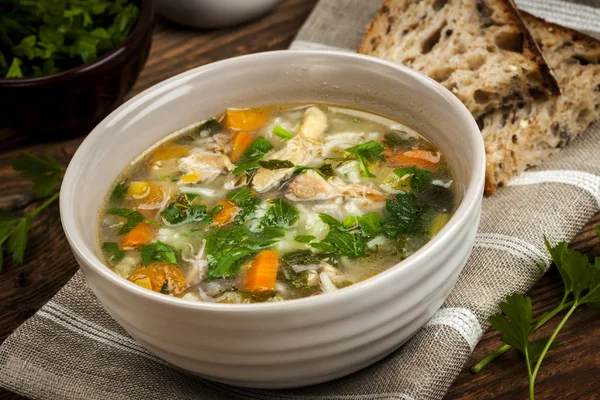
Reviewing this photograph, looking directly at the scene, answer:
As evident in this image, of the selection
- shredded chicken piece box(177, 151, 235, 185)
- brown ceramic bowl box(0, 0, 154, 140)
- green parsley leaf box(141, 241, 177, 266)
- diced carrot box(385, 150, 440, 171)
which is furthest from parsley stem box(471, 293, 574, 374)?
brown ceramic bowl box(0, 0, 154, 140)

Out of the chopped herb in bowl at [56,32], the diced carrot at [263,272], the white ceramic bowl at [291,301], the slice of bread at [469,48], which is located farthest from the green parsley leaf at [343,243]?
the chopped herb in bowl at [56,32]

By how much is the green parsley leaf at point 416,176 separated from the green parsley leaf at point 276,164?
366mm

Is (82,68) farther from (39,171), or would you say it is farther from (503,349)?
(503,349)

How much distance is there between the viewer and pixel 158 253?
255 cm

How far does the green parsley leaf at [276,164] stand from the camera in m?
2.82

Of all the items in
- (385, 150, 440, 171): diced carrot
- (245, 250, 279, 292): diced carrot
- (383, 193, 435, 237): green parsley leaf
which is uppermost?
(383, 193, 435, 237): green parsley leaf

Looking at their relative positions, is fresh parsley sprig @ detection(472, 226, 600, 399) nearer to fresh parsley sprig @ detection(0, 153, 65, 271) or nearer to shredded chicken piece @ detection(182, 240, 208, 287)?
shredded chicken piece @ detection(182, 240, 208, 287)

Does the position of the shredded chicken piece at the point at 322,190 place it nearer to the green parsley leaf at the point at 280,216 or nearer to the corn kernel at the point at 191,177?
the green parsley leaf at the point at 280,216

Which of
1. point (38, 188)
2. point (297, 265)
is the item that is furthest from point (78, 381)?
point (38, 188)

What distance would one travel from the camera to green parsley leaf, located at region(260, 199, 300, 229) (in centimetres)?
258

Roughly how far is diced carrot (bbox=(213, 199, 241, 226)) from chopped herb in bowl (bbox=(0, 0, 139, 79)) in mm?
1348

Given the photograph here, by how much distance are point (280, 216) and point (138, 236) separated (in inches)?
18.3

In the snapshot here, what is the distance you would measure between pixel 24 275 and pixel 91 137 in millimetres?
740

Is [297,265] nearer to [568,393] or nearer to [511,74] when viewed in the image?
[568,393]
